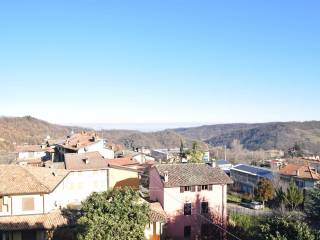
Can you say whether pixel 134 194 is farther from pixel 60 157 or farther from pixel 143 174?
pixel 60 157

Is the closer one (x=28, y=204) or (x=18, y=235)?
(x=18, y=235)

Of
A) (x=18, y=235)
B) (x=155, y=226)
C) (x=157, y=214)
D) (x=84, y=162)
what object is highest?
(x=84, y=162)

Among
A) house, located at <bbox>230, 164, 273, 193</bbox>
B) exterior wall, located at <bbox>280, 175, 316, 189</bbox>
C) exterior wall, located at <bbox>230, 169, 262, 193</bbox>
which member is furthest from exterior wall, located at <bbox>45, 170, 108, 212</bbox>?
exterior wall, located at <bbox>230, 169, 262, 193</bbox>

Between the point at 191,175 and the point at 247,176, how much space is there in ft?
121

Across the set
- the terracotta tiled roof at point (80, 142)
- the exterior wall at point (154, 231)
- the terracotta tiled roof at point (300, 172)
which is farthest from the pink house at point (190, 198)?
the terracotta tiled roof at point (80, 142)

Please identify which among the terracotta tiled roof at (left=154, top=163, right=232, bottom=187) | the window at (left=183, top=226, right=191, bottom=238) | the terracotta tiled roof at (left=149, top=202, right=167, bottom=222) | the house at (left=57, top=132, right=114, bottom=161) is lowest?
the window at (left=183, top=226, right=191, bottom=238)

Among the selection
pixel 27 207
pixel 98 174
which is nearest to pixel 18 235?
pixel 27 207

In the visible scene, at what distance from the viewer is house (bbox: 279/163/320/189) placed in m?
57.9

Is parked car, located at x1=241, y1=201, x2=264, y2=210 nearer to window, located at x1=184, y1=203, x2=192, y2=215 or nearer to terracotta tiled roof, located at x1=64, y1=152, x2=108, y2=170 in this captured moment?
window, located at x1=184, y1=203, x2=192, y2=215

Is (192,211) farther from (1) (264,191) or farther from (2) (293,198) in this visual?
(1) (264,191)

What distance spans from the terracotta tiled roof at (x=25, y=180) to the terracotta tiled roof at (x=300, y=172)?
130ft

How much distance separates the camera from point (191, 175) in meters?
36.0

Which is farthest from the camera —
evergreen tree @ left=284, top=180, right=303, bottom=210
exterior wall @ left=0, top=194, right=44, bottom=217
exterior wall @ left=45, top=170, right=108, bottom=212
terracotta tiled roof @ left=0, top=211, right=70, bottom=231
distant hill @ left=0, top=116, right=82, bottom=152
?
distant hill @ left=0, top=116, right=82, bottom=152

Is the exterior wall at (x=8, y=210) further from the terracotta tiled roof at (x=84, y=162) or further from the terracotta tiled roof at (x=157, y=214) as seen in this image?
the terracotta tiled roof at (x=84, y=162)
